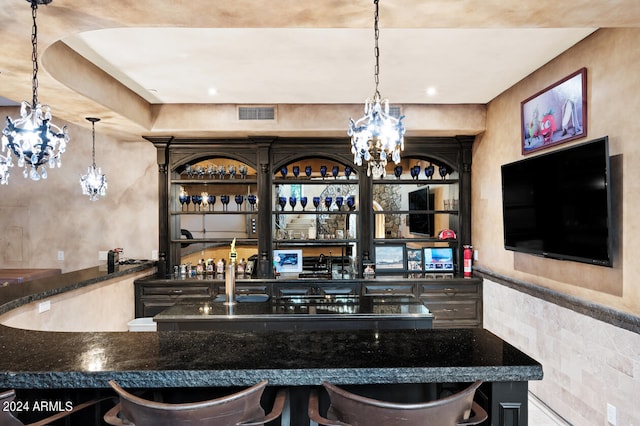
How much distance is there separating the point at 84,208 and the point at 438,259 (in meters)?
4.70

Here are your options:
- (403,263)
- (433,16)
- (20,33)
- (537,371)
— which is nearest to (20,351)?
(20,33)

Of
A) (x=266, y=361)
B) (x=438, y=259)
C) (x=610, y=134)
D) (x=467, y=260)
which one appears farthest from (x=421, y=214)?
(x=266, y=361)

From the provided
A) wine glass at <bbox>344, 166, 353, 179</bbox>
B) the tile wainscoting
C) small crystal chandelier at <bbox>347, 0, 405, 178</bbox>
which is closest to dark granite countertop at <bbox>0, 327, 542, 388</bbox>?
small crystal chandelier at <bbox>347, 0, 405, 178</bbox>

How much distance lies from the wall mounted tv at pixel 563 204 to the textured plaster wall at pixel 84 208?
429cm

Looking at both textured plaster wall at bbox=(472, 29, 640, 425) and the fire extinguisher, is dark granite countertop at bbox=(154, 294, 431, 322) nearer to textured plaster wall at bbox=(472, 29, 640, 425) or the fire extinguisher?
textured plaster wall at bbox=(472, 29, 640, 425)

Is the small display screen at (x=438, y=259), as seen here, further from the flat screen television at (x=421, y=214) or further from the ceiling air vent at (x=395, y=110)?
the ceiling air vent at (x=395, y=110)

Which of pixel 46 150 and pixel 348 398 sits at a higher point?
pixel 46 150

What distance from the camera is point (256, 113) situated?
469cm

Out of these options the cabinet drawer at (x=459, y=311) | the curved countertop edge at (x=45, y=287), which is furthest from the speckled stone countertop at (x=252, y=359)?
the cabinet drawer at (x=459, y=311)

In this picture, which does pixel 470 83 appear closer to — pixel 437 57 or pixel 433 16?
pixel 437 57

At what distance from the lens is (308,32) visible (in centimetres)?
278

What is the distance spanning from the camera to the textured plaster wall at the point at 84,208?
5.31m

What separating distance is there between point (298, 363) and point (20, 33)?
7.50 ft

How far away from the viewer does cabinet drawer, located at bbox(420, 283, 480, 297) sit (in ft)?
15.9
